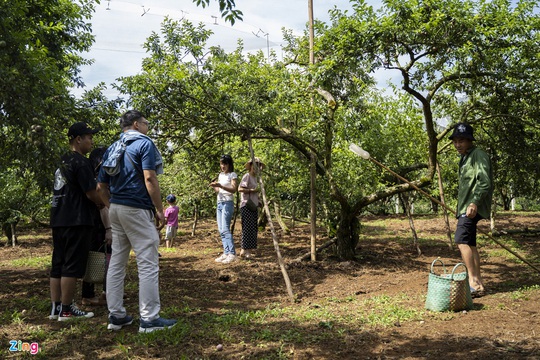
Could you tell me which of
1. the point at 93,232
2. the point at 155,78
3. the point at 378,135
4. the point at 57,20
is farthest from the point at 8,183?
the point at 378,135

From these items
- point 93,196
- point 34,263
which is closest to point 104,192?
point 93,196

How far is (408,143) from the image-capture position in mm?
11953

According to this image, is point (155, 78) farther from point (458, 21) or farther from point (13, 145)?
point (458, 21)

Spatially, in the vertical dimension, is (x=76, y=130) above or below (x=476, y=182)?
above

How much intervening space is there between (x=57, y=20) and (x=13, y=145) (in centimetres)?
566

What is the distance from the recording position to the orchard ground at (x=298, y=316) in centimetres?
359

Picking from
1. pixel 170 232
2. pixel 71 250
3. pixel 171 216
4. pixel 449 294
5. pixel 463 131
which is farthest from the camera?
pixel 171 216

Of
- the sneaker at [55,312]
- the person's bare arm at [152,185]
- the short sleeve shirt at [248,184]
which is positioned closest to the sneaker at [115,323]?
the sneaker at [55,312]

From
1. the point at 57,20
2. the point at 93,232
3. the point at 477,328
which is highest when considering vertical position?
the point at 57,20

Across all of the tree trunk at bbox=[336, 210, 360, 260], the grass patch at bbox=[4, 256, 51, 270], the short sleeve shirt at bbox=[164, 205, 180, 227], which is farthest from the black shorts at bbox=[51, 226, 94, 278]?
the short sleeve shirt at bbox=[164, 205, 180, 227]

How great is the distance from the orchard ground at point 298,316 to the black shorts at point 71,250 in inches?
18.7

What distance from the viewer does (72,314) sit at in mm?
4367

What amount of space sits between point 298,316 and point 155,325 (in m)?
1.41

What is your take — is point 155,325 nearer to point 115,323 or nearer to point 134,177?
point 115,323
